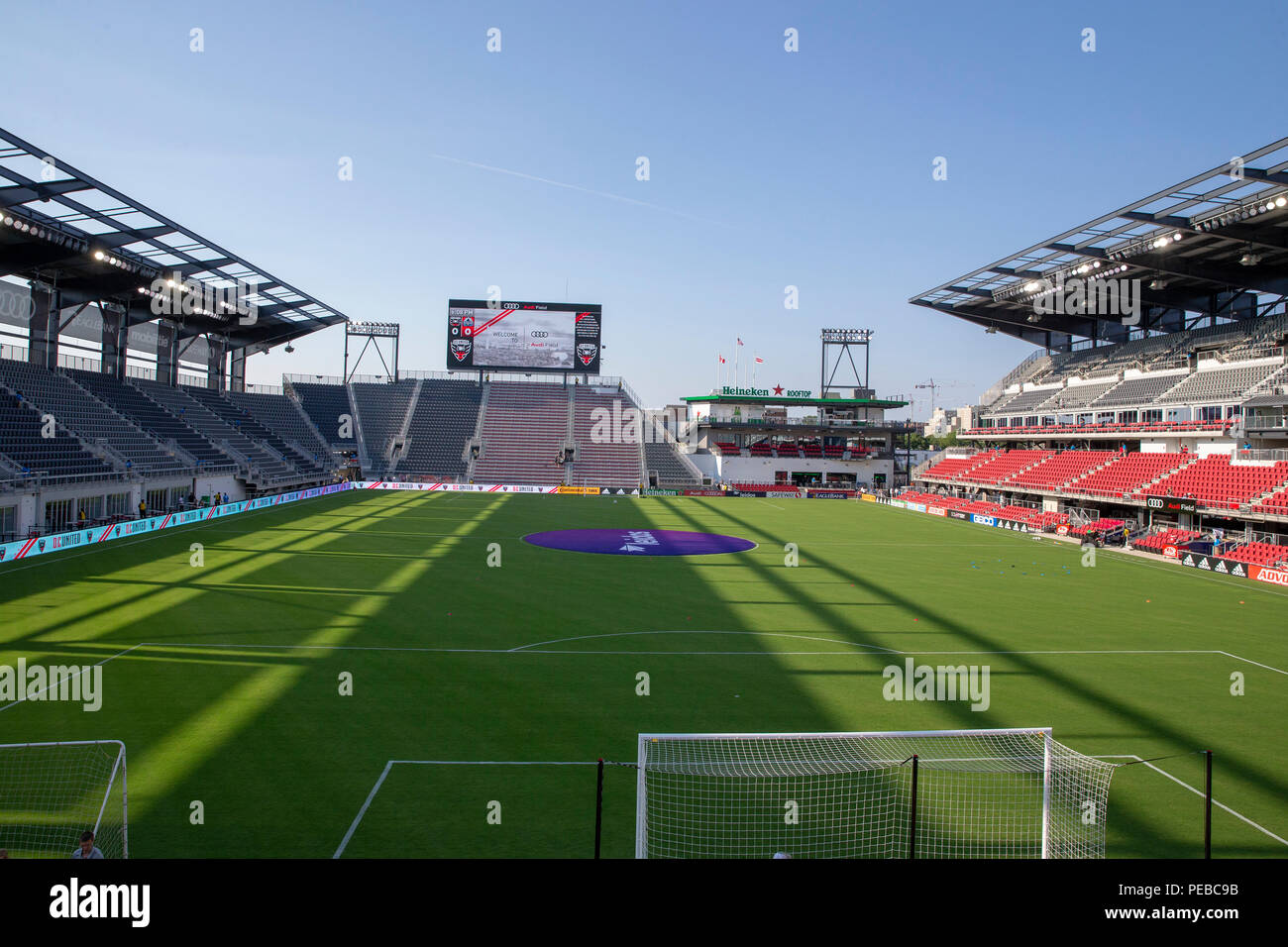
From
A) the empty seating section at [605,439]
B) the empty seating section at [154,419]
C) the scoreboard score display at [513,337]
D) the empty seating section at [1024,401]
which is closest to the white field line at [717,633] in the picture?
the empty seating section at [154,419]

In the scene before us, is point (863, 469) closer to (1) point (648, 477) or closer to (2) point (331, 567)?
(1) point (648, 477)

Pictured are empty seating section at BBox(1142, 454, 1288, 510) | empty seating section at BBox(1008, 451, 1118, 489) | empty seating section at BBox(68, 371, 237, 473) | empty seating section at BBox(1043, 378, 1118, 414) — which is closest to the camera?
empty seating section at BBox(1142, 454, 1288, 510)

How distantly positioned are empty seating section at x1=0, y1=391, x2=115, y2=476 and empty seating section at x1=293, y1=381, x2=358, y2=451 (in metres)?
33.9

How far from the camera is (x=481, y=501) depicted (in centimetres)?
5575

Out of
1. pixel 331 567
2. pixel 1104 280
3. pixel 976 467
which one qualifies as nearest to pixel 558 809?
pixel 331 567

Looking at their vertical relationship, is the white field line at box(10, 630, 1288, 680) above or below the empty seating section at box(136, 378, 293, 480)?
below

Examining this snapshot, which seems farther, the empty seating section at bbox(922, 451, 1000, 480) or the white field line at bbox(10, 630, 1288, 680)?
the empty seating section at bbox(922, 451, 1000, 480)

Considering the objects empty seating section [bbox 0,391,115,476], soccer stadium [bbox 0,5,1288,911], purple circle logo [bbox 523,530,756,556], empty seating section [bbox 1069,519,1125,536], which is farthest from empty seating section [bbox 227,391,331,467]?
empty seating section [bbox 1069,519,1125,536]

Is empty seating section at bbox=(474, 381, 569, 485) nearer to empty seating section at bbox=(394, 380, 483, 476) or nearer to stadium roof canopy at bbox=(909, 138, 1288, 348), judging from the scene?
empty seating section at bbox=(394, 380, 483, 476)

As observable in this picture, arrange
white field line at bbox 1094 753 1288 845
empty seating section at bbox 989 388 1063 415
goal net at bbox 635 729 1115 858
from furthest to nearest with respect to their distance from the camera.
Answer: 1. empty seating section at bbox 989 388 1063 415
2. white field line at bbox 1094 753 1288 845
3. goal net at bbox 635 729 1115 858

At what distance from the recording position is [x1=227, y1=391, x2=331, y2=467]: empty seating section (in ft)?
209

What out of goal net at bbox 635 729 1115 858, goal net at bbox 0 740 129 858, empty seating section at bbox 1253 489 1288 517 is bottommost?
goal net at bbox 635 729 1115 858

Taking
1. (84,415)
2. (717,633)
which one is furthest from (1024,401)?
(84,415)

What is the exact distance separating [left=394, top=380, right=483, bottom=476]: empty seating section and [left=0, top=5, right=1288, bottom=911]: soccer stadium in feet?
2.35
